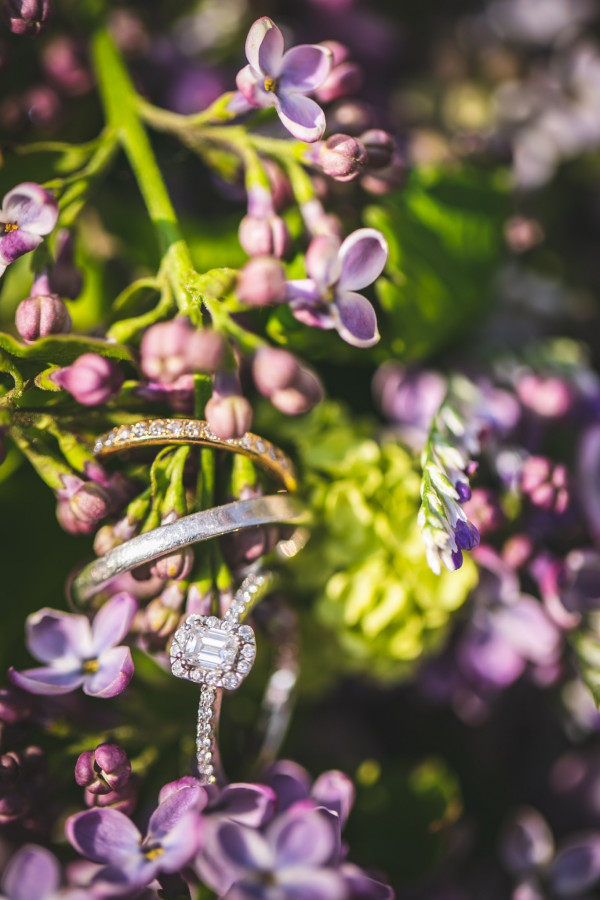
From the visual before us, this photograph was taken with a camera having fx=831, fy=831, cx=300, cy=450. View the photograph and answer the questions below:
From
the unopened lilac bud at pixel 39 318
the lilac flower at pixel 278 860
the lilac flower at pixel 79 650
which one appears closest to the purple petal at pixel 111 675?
the lilac flower at pixel 79 650

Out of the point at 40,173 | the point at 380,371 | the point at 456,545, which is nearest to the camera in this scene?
the point at 456,545

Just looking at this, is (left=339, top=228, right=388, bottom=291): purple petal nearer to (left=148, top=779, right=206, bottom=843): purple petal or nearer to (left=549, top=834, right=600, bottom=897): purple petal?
(left=148, top=779, right=206, bottom=843): purple petal

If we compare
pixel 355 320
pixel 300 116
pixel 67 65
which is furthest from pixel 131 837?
pixel 67 65

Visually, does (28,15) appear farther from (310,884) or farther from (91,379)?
(310,884)

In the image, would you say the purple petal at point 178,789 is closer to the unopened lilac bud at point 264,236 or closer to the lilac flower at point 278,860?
the lilac flower at point 278,860

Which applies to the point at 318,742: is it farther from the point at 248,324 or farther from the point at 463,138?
the point at 463,138

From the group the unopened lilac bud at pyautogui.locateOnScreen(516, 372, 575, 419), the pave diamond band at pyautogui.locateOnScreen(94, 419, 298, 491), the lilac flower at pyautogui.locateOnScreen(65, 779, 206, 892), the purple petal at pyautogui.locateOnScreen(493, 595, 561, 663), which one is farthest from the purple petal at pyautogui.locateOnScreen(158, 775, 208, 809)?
the unopened lilac bud at pyautogui.locateOnScreen(516, 372, 575, 419)

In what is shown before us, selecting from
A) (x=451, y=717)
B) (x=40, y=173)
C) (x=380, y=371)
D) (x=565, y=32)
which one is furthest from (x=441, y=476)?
(x=565, y=32)
